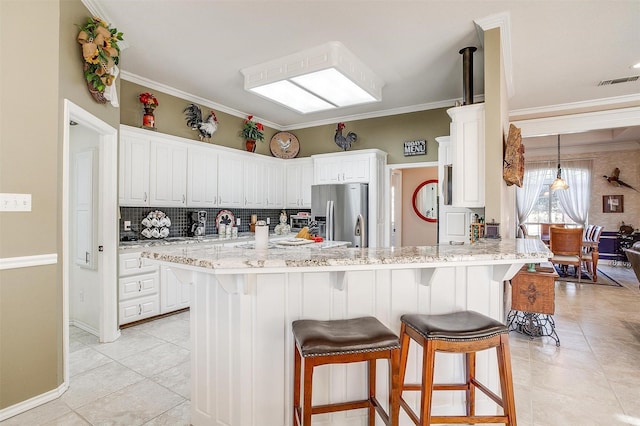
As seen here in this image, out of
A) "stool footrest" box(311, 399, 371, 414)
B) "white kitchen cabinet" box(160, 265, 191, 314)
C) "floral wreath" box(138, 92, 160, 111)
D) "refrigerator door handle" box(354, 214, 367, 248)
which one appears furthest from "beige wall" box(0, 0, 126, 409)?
"refrigerator door handle" box(354, 214, 367, 248)

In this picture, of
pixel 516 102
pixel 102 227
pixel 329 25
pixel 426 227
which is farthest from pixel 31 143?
pixel 426 227

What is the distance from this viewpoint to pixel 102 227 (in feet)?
10.4

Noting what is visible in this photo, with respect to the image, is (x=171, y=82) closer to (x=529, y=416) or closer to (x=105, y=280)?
(x=105, y=280)

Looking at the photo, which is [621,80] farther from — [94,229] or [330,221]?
[94,229]

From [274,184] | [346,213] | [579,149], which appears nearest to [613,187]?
[579,149]

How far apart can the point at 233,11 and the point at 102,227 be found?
2.28 meters

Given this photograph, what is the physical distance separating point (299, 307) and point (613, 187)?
9.06 metres

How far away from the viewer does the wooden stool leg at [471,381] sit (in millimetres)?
1862

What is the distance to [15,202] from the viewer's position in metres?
2.04

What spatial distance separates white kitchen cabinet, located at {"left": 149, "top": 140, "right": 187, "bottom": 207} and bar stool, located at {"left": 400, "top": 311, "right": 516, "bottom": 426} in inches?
136

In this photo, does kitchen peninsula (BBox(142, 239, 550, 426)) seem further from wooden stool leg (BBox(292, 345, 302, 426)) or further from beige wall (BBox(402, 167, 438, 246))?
beige wall (BBox(402, 167, 438, 246))

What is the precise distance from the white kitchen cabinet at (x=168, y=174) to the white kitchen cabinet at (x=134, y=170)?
7 cm

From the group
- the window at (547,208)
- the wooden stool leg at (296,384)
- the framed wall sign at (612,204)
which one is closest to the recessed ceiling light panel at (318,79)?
the wooden stool leg at (296,384)

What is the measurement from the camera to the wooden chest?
127 inches
